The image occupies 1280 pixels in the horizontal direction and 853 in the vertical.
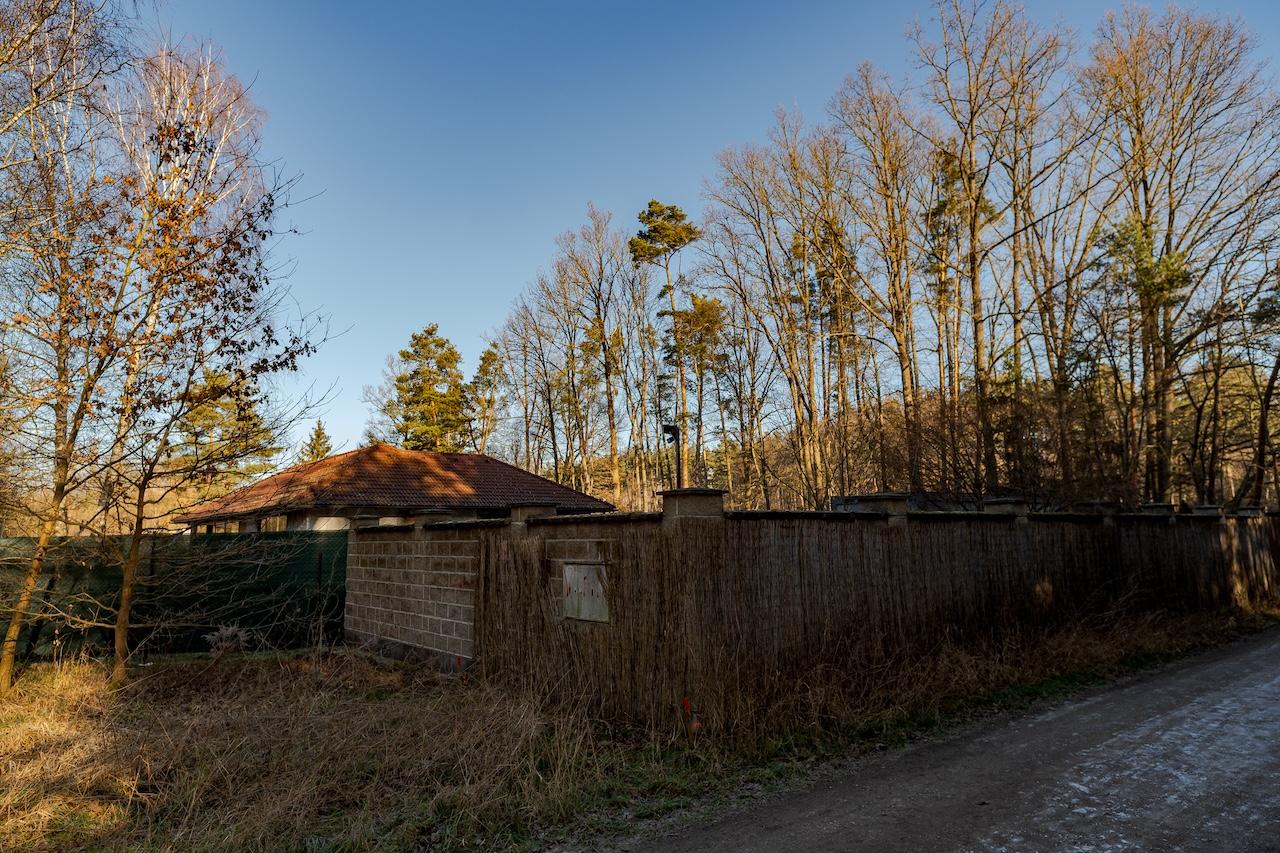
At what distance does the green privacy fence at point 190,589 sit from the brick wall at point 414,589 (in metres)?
0.66

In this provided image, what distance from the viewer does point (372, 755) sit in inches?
204

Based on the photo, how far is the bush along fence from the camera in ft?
19.4

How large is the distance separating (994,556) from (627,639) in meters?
5.43

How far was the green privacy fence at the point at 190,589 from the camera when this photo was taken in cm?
841

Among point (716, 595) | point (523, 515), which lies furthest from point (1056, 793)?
point (523, 515)

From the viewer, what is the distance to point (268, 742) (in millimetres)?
5305

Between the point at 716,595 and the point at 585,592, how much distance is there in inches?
61.9

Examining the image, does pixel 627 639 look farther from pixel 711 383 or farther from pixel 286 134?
pixel 711 383

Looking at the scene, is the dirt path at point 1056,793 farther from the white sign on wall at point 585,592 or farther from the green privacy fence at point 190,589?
the green privacy fence at point 190,589

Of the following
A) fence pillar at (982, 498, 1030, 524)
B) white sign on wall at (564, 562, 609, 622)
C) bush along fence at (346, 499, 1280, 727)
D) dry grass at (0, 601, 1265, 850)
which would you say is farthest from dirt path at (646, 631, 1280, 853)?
fence pillar at (982, 498, 1030, 524)

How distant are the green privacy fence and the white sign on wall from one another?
13.8 ft

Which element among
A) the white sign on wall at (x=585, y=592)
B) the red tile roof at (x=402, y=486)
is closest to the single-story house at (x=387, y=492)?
the red tile roof at (x=402, y=486)

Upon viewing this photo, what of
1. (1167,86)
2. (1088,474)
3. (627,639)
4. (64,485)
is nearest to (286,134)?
(64,485)

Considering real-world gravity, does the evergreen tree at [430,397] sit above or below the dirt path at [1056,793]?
above
